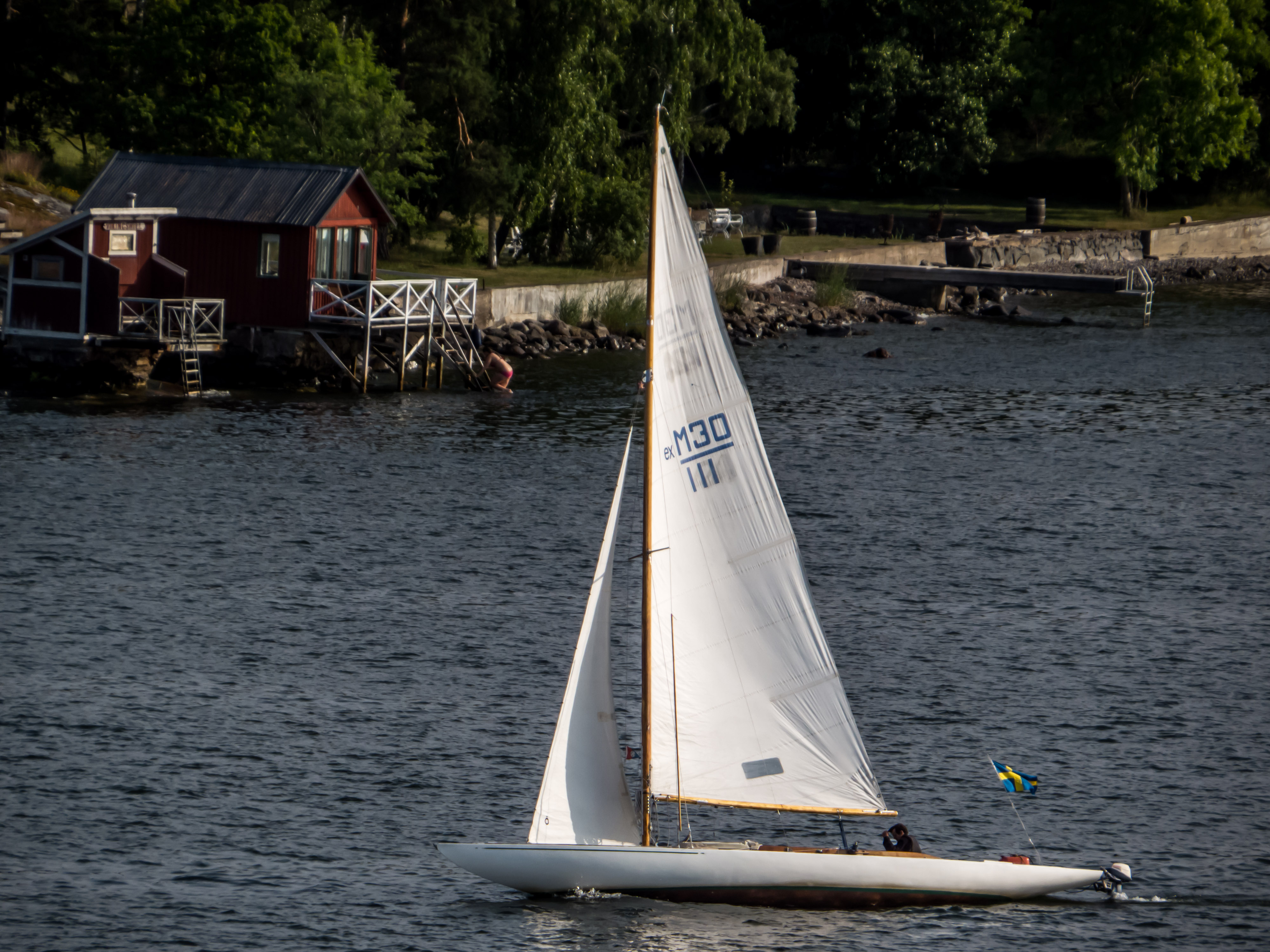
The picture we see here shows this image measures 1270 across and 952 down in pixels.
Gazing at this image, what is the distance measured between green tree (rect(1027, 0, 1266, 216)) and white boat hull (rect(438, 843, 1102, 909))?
8575 cm

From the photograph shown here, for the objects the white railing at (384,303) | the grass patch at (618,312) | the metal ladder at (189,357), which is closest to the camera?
the metal ladder at (189,357)

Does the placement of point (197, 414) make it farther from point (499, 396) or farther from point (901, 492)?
point (901, 492)

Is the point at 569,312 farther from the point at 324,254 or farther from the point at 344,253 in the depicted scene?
the point at 324,254

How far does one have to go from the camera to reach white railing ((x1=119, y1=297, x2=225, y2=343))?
51438 mm

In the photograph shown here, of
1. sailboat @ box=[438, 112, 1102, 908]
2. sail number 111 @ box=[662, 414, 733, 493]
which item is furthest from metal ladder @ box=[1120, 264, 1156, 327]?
sail number 111 @ box=[662, 414, 733, 493]

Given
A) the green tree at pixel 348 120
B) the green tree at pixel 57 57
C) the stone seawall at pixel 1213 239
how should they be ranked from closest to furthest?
1. the green tree at pixel 348 120
2. the green tree at pixel 57 57
3. the stone seawall at pixel 1213 239

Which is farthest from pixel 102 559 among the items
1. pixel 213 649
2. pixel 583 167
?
pixel 583 167

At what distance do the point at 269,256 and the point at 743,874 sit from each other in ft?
129

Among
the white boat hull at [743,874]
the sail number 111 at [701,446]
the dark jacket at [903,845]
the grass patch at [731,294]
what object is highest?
the grass patch at [731,294]

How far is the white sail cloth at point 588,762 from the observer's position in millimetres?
18328

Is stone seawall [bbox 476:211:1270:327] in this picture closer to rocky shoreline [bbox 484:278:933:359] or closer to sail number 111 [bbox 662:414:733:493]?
rocky shoreline [bbox 484:278:933:359]

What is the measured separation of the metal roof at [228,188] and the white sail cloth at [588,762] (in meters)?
36.8

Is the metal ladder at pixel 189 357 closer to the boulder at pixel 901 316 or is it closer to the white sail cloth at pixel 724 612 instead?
the boulder at pixel 901 316

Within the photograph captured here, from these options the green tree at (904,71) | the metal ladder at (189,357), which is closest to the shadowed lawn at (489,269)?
the metal ladder at (189,357)
